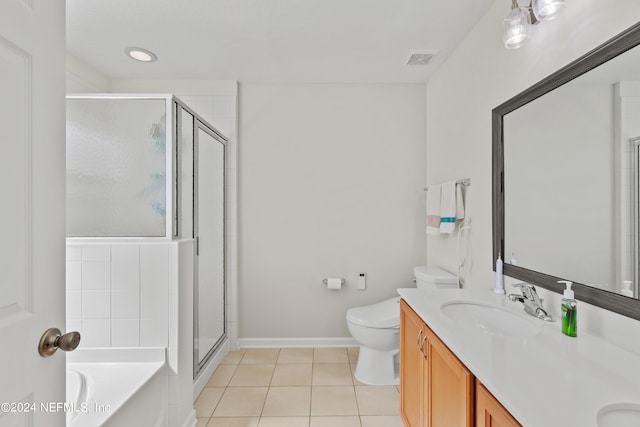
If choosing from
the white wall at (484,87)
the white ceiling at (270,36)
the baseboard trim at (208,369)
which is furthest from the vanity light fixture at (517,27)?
the baseboard trim at (208,369)

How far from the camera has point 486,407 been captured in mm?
889

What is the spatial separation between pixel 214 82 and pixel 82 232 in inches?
68.4

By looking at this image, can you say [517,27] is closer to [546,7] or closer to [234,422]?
[546,7]

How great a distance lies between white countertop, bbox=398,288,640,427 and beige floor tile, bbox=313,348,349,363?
161 cm

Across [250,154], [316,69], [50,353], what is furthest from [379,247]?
[50,353]

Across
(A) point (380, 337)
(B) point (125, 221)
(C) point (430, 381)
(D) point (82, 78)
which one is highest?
(D) point (82, 78)

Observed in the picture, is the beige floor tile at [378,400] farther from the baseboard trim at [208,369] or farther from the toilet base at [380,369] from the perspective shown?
the baseboard trim at [208,369]

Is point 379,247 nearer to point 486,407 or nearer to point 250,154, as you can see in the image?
point 250,154

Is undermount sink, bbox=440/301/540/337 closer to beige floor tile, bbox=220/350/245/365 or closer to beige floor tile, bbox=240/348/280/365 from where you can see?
beige floor tile, bbox=240/348/280/365

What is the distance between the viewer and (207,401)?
2129mm

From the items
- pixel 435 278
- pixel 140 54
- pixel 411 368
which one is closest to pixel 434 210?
pixel 435 278

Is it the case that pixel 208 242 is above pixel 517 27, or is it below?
below

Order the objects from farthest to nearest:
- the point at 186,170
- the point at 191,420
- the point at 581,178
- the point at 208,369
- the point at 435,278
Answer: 1. the point at 208,369
2. the point at 435,278
3. the point at 186,170
4. the point at 191,420
5. the point at 581,178

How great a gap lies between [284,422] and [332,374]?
0.62m
